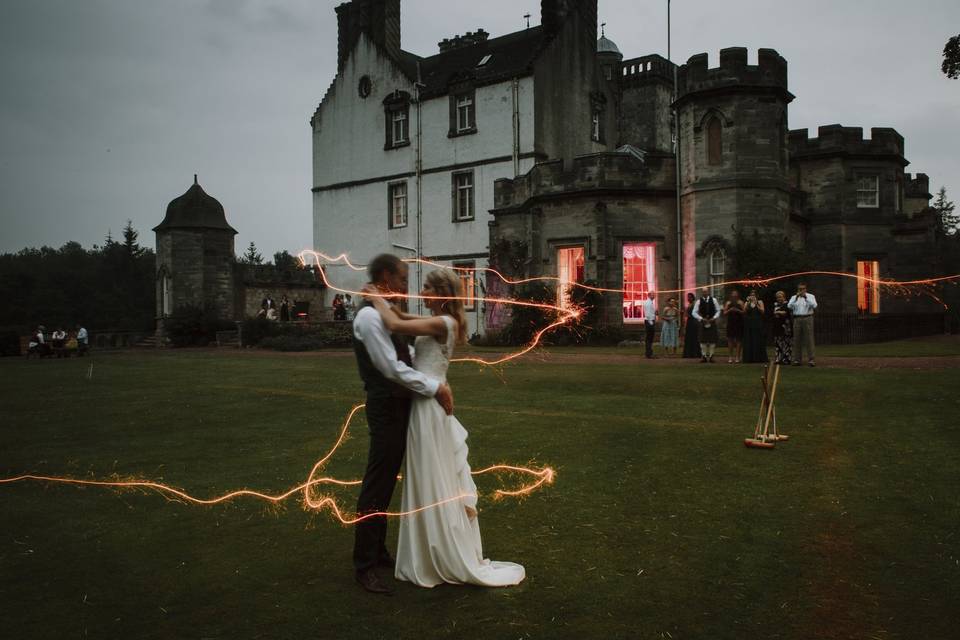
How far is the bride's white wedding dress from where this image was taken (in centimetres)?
454

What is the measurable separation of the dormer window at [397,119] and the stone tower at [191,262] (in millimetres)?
11009

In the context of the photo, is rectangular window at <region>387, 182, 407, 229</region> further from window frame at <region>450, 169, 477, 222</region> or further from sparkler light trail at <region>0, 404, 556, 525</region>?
sparkler light trail at <region>0, 404, 556, 525</region>

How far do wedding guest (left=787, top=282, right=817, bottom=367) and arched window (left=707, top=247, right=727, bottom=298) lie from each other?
7822 millimetres

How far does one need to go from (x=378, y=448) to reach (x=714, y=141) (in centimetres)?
2442

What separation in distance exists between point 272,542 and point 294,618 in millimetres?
1426

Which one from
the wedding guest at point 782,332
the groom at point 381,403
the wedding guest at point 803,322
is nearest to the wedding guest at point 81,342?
the wedding guest at point 782,332

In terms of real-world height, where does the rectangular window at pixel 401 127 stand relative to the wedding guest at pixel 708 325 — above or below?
above

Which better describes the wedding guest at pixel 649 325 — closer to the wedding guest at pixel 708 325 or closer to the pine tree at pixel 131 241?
the wedding guest at pixel 708 325

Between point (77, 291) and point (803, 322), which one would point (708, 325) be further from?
point (77, 291)

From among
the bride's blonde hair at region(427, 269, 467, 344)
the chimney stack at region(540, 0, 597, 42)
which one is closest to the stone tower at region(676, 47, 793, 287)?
the chimney stack at region(540, 0, 597, 42)

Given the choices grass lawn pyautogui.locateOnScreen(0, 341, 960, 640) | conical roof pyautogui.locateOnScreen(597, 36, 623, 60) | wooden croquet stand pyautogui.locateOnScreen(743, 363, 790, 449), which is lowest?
grass lawn pyautogui.locateOnScreen(0, 341, 960, 640)

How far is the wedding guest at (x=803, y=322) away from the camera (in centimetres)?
1741

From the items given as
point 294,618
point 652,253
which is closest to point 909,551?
point 294,618

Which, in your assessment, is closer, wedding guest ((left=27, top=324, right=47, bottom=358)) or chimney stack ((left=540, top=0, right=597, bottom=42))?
wedding guest ((left=27, top=324, right=47, bottom=358))
